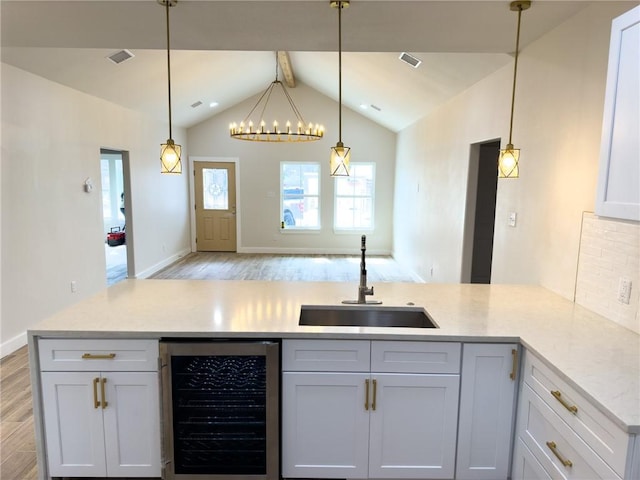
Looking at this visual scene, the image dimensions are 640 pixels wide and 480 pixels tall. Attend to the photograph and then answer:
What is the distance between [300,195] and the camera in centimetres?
874

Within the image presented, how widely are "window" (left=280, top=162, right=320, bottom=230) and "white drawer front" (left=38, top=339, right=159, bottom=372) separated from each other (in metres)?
6.95

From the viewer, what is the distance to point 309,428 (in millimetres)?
1940

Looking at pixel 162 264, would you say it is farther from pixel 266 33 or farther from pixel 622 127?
pixel 622 127

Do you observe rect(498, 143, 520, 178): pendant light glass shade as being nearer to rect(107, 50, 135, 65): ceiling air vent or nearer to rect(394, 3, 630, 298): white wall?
rect(394, 3, 630, 298): white wall

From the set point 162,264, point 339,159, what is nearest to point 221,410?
point 339,159

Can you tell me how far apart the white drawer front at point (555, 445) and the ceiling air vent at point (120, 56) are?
441cm

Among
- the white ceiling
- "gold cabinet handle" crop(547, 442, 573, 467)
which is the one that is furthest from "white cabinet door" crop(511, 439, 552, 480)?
the white ceiling

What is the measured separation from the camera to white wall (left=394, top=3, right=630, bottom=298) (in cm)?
215

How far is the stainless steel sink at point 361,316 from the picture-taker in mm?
2244

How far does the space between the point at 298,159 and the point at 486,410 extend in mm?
7246

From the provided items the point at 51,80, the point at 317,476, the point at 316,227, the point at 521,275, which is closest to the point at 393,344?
the point at 317,476

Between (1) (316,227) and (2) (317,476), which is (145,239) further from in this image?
(2) (317,476)

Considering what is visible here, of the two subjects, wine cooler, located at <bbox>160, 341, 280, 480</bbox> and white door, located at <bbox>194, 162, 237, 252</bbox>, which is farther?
white door, located at <bbox>194, 162, 237, 252</bbox>

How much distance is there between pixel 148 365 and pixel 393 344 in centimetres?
114
